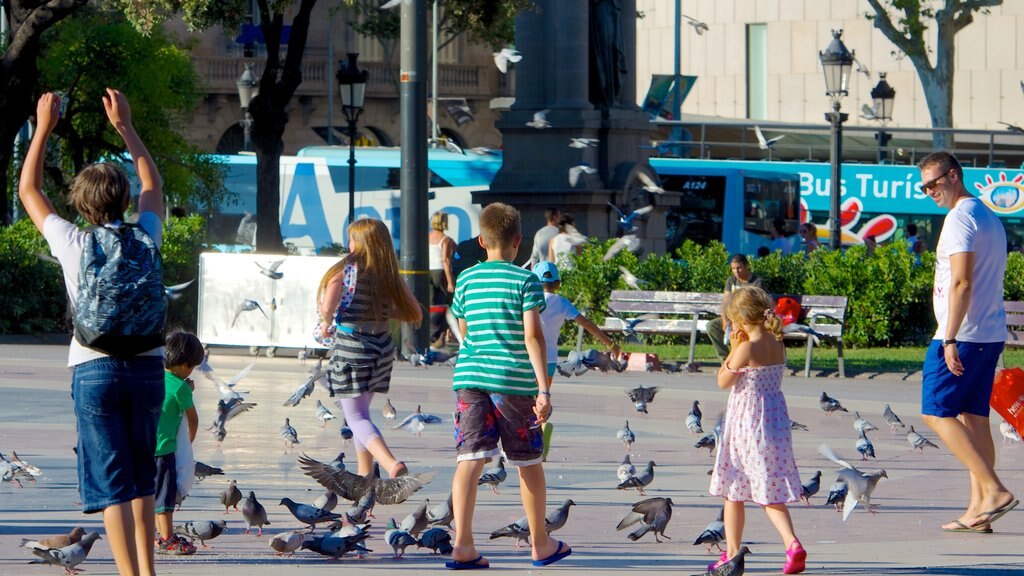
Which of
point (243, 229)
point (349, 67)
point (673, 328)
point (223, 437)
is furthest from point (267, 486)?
point (243, 229)

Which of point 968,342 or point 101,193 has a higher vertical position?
point 101,193

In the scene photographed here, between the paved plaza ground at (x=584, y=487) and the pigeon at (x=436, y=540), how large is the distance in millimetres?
94

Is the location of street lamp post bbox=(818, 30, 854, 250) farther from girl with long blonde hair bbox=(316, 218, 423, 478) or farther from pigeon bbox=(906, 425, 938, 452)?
girl with long blonde hair bbox=(316, 218, 423, 478)

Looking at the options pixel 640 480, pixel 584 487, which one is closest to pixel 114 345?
pixel 640 480

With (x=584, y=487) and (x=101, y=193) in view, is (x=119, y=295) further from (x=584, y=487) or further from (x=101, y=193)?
(x=584, y=487)

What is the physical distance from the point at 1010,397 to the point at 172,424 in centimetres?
460

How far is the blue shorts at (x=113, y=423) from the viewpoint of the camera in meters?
5.88

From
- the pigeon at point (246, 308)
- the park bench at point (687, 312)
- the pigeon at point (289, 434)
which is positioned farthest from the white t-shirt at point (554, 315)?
the park bench at point (687, 312)

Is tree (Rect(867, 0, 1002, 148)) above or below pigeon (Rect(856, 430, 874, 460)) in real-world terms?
above

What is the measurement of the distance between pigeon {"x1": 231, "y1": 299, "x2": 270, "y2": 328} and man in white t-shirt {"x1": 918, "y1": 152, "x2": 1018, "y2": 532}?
32.3ft

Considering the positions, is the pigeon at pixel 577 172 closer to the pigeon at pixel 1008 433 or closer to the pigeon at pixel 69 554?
the pigeon at pixel 1008 433

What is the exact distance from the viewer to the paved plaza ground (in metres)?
7.13

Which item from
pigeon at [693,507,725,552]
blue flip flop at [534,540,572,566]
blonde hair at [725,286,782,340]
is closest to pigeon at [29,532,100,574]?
blue flip flop at [534,540,572,566]

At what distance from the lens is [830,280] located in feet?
66.4
